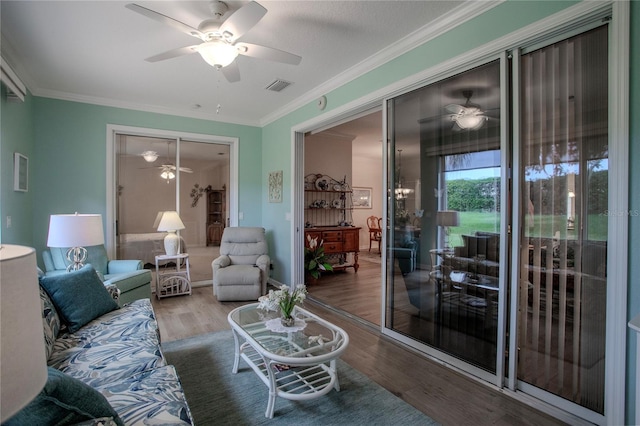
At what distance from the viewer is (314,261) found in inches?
206

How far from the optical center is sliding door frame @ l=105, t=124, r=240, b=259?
178 inches

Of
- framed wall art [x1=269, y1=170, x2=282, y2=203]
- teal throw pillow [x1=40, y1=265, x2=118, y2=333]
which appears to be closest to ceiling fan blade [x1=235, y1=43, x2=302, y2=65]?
teal throw pillow [x1=40, y1=265, x2=118, y2=333]

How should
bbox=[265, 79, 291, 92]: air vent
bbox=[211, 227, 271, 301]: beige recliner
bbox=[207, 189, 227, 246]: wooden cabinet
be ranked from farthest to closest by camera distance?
bbox=[207, 189, 227, 246]: wooden cabinet
bbox=[211, 227, 271, 301]: beige recliner
bbox=[265, 79, 291, 92]: air vent

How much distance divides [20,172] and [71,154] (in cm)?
90

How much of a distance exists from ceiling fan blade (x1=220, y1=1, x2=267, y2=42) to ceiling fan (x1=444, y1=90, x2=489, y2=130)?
1.60 m

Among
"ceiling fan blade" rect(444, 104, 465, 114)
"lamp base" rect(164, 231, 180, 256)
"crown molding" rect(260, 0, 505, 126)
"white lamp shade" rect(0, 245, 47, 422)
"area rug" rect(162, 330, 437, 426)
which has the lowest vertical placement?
"area rug" rect(162, 330, 437, 426)

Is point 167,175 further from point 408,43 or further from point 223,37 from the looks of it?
point 408,43

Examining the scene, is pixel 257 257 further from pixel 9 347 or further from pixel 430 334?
pixel 9 347

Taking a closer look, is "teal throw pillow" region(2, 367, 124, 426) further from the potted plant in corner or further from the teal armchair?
the potted plant in corner

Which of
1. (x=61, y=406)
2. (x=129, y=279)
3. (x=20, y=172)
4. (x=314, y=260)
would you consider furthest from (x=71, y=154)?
(x=61, y=406)

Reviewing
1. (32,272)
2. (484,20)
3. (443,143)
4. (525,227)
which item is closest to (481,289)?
(525,227)

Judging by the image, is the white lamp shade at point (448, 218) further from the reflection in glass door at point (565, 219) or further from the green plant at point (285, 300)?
the green plant at point (285, 300)

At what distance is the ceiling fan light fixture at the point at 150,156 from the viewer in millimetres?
4920

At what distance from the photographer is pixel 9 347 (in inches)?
21.8
